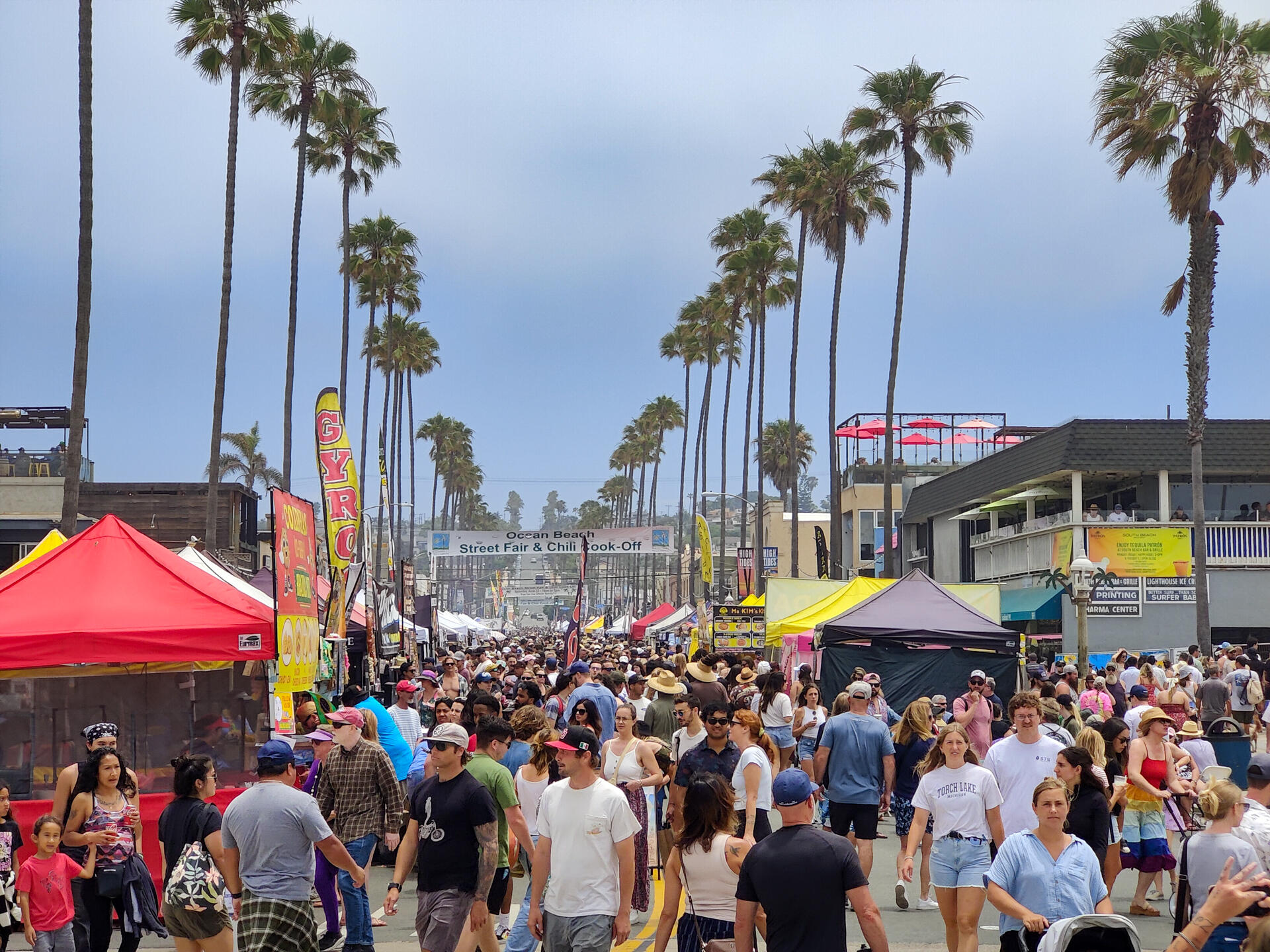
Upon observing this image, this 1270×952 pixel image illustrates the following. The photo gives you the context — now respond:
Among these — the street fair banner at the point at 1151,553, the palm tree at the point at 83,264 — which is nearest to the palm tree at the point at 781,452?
the street fair banner at the point at 1151,553

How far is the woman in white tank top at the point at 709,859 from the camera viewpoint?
6738 millimetres

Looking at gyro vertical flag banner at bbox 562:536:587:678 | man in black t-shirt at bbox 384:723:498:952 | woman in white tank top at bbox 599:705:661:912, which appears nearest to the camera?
man in black t-shirt at bbox 384:723:498:952

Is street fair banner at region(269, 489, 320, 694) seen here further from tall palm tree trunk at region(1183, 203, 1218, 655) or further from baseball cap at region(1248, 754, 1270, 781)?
tall palm tree trunk at region(1183, 203, 1218, 655)

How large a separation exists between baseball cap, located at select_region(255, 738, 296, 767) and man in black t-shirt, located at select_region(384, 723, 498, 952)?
2.56 ft

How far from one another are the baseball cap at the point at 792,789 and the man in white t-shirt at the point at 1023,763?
364 cm

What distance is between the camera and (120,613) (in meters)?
12.1

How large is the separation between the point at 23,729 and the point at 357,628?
12176 millimetres

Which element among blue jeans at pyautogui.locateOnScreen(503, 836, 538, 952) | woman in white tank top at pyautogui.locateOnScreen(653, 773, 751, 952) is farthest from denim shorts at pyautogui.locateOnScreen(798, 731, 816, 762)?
woman in white tank top at pyautogui.locateOnScreen(653, 773, 751, 952)

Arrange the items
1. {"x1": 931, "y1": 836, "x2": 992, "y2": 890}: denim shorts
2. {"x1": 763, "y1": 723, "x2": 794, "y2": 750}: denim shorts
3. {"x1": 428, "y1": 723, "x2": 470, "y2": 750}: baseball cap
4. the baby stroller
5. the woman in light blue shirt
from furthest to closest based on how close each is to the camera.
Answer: {"x1": 763, "y1": 723, "x2": 794, "y2": 750}: denim shorts → {"x1": 931, "y1": 836, "x2": 992, "y2": 890}: denim shorts → {"x1": 428, "y1": 723, "x2": 470, "y2": 750}: baseball cap → the woman in light blue shirt → the baby stroller

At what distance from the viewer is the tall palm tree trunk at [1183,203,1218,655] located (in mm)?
29578

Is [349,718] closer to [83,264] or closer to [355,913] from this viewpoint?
[355,913]

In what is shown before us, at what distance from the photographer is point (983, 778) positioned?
8.70 m

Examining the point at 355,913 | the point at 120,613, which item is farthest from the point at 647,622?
the point at 355,913

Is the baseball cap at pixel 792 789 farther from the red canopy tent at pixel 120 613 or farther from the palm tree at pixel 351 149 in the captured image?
the palm tree at pixel 351 149
